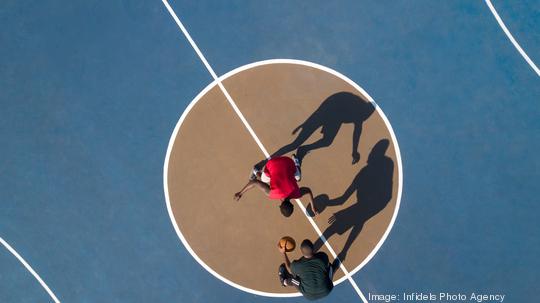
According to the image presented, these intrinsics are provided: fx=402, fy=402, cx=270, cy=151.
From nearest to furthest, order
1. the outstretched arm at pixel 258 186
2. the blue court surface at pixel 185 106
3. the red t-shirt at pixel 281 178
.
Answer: the red t-shirt at pixel 281 178 → the outstretched arm at pixel 258 186 → the blue court surface at pixel 185 106

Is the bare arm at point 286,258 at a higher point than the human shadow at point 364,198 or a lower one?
lower

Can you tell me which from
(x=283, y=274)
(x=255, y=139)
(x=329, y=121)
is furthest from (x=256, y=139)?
(x=283, y=274)

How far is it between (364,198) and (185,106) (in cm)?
423

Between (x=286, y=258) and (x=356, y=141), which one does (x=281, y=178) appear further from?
(x=356, y=141)

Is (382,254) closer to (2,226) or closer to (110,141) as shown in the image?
(110,141)

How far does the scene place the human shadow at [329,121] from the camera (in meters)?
8.44

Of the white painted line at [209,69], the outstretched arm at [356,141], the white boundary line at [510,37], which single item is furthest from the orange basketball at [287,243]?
the white boundary line at [510,37]

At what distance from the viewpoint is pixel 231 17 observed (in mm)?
8570

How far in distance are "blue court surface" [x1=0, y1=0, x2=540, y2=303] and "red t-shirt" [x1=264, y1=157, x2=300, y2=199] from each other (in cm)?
241

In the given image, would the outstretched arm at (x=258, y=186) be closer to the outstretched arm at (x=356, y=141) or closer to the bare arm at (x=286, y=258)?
the bare arm at (x=286, y=258)

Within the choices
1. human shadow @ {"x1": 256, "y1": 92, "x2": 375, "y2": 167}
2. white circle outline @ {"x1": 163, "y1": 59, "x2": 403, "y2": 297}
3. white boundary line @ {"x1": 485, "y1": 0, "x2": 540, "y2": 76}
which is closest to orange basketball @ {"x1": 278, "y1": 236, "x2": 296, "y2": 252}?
white circle outline @ {"x1": 163, "y1": 59, "x2": 403, "y2": 297}

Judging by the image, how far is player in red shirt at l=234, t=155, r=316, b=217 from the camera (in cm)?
743

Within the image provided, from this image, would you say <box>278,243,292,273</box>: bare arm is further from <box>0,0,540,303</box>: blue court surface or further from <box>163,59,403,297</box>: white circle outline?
<box>0,0,540,303</box>: blue court surface

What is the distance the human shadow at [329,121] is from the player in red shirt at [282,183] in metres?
0.70
